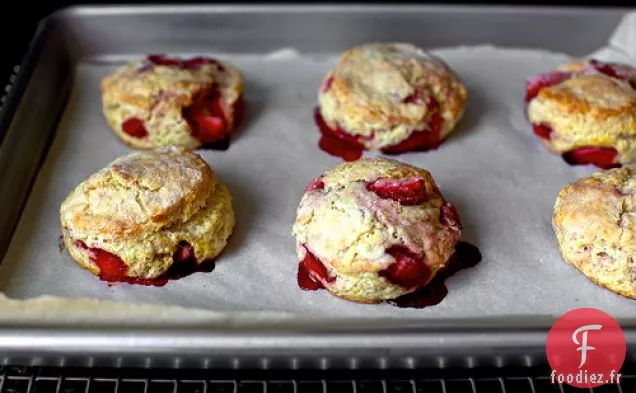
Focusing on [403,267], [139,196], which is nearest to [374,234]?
[403,267]

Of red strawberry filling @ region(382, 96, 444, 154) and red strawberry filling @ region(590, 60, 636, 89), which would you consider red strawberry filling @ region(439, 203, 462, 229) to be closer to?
red strawberry filling @ region(382, 96, 444, 154)

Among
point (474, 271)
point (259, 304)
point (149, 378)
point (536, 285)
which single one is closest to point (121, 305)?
point (149, 378)

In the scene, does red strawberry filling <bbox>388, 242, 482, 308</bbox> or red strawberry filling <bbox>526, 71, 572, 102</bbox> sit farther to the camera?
red strawberry filling <bbox>526, 71, 572, 102</bbox>

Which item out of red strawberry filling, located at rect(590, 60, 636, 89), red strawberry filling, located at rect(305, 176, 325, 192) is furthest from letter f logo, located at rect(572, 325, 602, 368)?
red strawberry filling, located at rect(590, 60, 636, 89)

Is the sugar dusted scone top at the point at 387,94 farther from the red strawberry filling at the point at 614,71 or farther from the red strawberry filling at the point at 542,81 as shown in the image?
the red strawberry filling at the point at 614,71

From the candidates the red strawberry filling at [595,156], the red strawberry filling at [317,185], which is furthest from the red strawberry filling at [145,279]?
the red strawberry filling at [595,156]
